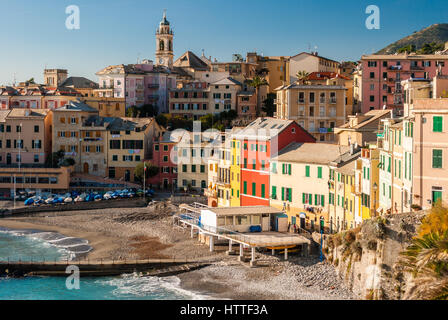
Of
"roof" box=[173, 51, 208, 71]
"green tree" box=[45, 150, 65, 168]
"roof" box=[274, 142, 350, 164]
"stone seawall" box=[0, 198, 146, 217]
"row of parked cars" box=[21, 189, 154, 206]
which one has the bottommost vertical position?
"stone seawall" box=[0, 198, 146, 217]

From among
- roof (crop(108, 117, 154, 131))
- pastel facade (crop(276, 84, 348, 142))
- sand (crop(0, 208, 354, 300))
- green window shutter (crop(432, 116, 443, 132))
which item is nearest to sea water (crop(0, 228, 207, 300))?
sand (crop(0, 208, 354, 300))

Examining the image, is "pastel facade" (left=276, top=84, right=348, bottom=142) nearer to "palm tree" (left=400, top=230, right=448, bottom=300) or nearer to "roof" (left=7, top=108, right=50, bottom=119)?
"roof" (left=7, top=108, right=50, bottom=119)

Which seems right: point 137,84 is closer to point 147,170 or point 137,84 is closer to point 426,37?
point 147,170

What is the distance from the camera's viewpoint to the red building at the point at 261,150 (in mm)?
53906

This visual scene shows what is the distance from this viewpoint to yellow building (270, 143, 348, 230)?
1902 inches

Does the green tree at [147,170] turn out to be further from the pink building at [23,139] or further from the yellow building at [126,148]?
the pink building at [23,139]

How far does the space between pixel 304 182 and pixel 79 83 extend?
2701 inches

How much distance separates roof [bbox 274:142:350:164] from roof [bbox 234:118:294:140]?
6.54 ft

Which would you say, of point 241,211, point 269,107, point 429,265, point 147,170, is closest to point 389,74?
point 269,107

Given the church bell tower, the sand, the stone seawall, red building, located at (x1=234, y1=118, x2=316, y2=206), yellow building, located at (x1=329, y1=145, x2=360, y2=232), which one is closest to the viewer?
the sand

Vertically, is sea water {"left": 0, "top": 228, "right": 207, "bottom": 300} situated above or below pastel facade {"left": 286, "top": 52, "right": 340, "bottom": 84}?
below

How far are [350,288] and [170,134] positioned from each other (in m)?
48.3

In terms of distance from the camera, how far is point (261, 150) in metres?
54.9

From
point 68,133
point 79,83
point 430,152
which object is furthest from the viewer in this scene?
point 79,83
